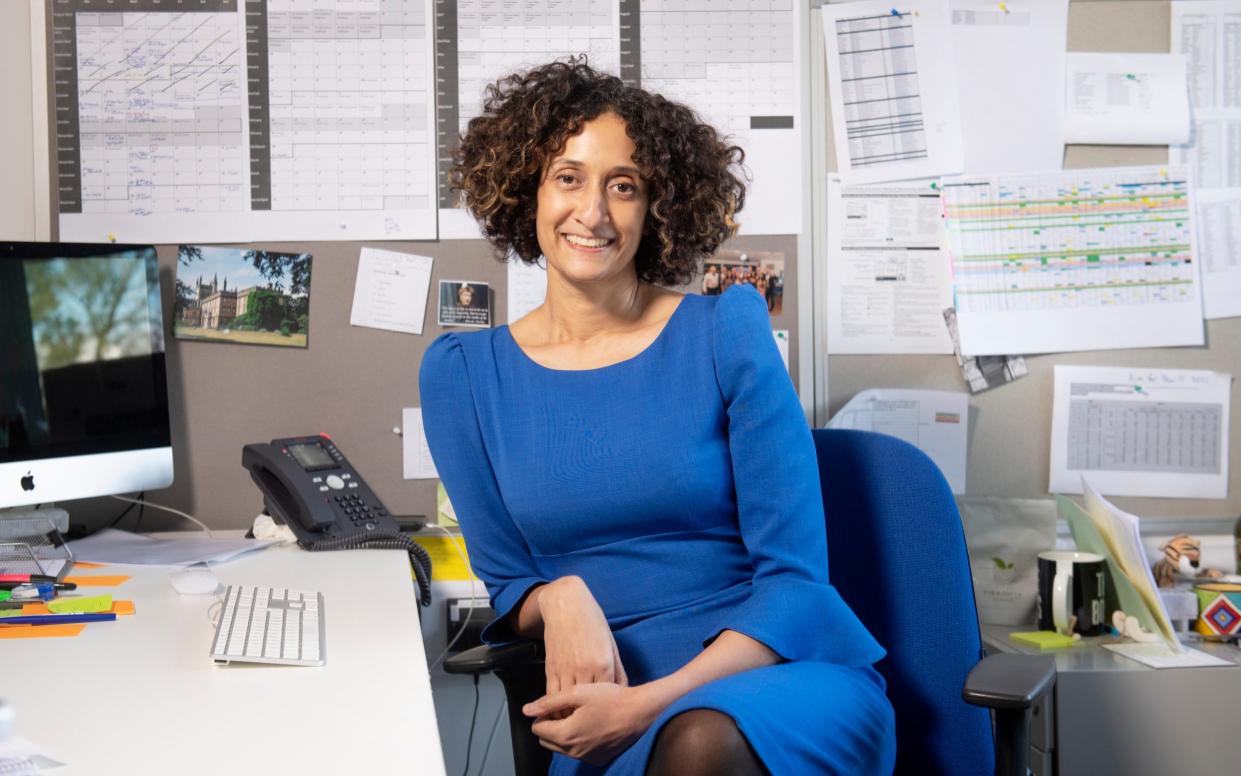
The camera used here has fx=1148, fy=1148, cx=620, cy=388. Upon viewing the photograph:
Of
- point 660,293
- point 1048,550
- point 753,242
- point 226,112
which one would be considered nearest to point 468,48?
point 226,112

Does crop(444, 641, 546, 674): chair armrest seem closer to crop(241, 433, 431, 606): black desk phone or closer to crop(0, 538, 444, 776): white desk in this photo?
crop(0, 538, 444, 776): white desk

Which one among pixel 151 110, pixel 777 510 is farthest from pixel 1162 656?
pixel 151 110

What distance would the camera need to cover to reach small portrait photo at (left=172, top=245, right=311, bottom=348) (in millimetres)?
1990

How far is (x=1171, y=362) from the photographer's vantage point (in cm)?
213

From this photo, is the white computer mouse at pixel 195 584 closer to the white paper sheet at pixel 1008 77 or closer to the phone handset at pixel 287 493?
the phone handset at pixel 287 493

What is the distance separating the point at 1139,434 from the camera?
2.12m

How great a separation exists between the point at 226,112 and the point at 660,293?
95 cm

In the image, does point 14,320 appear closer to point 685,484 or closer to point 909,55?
point 685,484

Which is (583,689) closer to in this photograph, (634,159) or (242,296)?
(634,159)

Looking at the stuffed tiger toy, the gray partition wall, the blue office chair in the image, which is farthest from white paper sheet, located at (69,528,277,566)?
the stuffed tiger toy

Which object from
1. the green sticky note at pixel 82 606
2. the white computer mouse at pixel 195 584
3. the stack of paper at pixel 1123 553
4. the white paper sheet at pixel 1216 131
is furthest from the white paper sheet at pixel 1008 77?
the green sticky note at pixel 82 606

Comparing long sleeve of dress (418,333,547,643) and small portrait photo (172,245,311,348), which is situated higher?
small portrait photo (172,245,311,348)

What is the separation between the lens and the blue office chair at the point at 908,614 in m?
1.30

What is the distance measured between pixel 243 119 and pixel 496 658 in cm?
117
